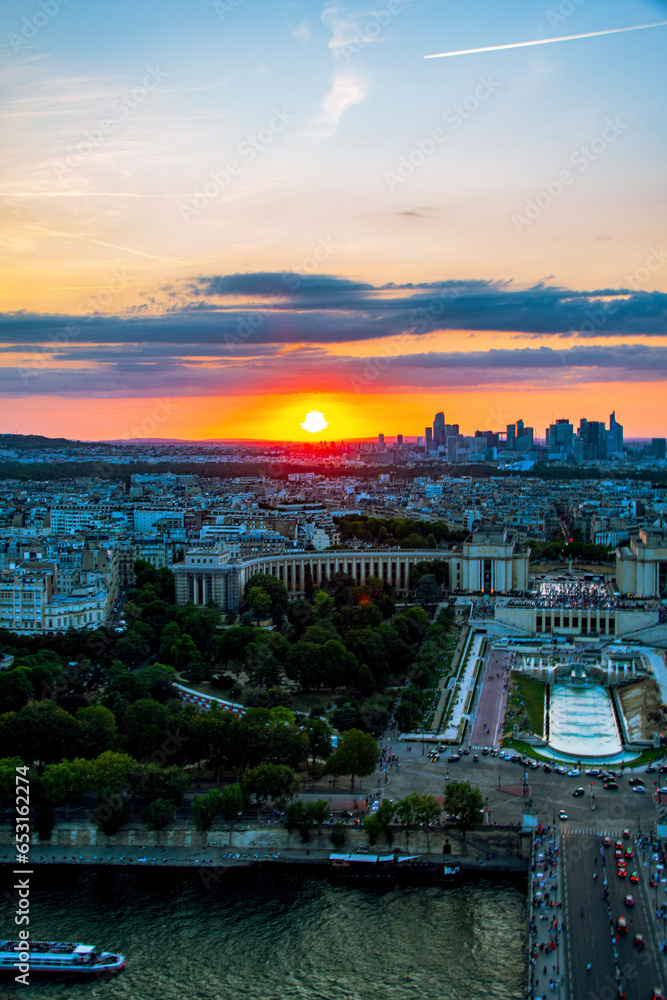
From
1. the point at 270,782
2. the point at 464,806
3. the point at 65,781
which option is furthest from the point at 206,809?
the point at 464,806

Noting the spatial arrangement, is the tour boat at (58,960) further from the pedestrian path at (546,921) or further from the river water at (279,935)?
the pedestrian path at (546,921)

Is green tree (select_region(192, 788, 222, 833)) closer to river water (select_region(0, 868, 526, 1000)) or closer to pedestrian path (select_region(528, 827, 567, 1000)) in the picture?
river water (select_region(0, 868, 526, 1000))

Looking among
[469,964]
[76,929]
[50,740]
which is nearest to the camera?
[469,964]

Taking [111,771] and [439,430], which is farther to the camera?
[439,430]

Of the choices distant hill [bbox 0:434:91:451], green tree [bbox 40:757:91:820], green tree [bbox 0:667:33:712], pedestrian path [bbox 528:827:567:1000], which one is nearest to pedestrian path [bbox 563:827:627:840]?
pedestrian path [bbox 528:827:567:1000]

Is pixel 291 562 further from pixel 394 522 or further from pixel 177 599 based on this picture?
pixel 394 522

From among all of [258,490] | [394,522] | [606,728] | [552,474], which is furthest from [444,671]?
[552,474]

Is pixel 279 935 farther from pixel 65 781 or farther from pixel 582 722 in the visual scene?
pixel 582 722

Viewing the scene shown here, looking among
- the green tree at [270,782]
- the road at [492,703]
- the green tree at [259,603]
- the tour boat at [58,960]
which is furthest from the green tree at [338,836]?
the green tree at [259,603]
